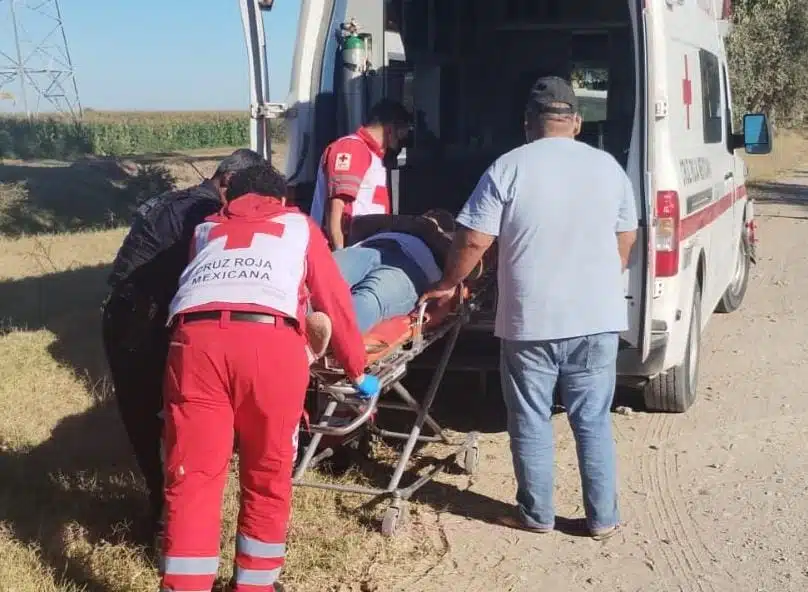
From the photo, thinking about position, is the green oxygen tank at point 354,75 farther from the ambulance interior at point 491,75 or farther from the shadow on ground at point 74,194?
the shadow on ground at point 74,194

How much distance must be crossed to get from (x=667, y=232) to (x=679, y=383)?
1.26 m

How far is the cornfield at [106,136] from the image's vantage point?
39.2 m

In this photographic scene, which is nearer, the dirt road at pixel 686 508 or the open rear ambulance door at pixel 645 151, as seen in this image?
the dirt road at pixel 686 508

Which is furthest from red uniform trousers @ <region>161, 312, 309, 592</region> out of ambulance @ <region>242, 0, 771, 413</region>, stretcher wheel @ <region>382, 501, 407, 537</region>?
ambulance @ <region>242, 0, 771, 413</region>

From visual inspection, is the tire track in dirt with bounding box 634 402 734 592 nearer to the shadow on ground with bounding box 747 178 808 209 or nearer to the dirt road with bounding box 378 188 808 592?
the dirt road with bounding box 378 188 808 592

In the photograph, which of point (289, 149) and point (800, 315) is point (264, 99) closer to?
point (289, 149)

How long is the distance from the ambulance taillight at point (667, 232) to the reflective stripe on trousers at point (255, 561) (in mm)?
2477

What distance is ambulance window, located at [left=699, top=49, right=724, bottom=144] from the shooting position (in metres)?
6.20

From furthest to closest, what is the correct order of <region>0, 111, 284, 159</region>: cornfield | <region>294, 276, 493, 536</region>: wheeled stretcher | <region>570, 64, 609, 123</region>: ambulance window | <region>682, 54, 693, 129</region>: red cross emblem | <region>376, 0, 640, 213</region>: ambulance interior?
<region>0, 111, 284, 159</region>: cornfield, <region>570, 64, 609, 123</region>: ambulance window, <region>376, 0, 640, 213</region>: ambulance interior, <region>682, 54, 693, 129</region>: red cross emblem, <region>294, 276, 493, 536</region>: wheeled stretcher

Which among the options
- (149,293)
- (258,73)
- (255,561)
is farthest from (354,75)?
(255,561)

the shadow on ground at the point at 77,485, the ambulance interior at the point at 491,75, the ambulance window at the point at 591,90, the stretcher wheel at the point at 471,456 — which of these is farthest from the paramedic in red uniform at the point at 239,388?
the ambulance window at the point at 591,90

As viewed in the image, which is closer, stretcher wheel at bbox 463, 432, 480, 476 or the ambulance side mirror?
stretcher wheel at bbox 463, 432, 480, 476

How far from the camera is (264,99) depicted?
592 centimetres

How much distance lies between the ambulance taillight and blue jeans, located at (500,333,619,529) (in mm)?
780
